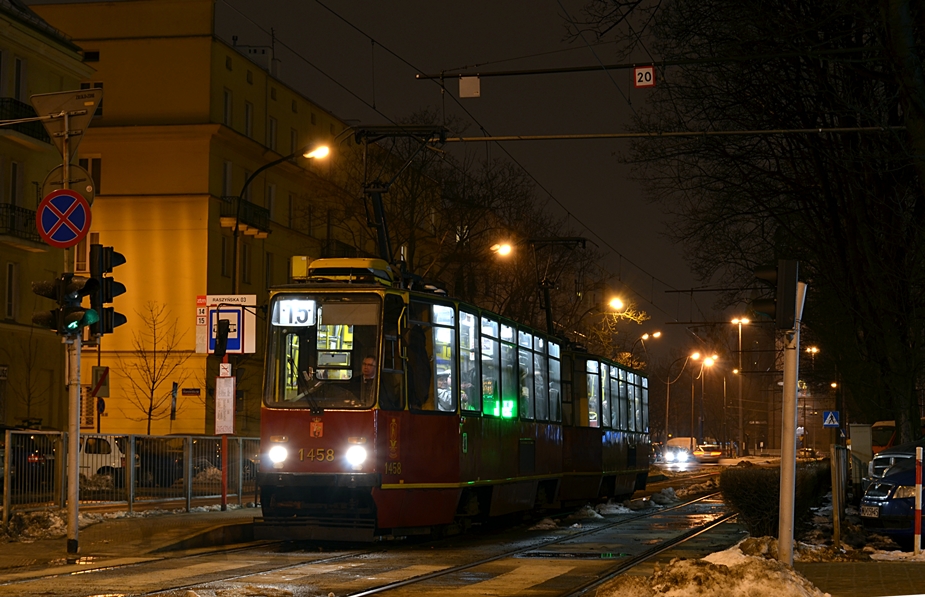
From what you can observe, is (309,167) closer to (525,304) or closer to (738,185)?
(525,304)

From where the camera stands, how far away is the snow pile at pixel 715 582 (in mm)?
9445

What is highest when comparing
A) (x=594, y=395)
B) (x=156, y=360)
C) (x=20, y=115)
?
(x=20, y=115)

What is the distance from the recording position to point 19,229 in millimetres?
38031

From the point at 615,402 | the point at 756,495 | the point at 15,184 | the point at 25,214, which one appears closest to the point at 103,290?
the point at 756,495

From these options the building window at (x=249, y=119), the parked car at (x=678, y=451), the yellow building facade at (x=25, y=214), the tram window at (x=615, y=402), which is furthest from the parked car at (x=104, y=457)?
the parked car at (x=678, y=451)

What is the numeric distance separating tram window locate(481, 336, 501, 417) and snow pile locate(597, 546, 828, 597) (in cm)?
865

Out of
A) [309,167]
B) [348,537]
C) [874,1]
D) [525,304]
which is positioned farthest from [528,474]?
[309,167]

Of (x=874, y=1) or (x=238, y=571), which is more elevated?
(x=874, y=1)

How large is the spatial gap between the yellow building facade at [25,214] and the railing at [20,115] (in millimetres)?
28

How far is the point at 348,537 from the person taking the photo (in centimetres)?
1578

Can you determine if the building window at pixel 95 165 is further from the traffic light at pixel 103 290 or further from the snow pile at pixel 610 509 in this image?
the traffic light at pixel 103 290

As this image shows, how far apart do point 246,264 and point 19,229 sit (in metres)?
13.4

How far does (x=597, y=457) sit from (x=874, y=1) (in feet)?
Answer: 42.5

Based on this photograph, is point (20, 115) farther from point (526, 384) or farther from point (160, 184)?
point (526, 384)
